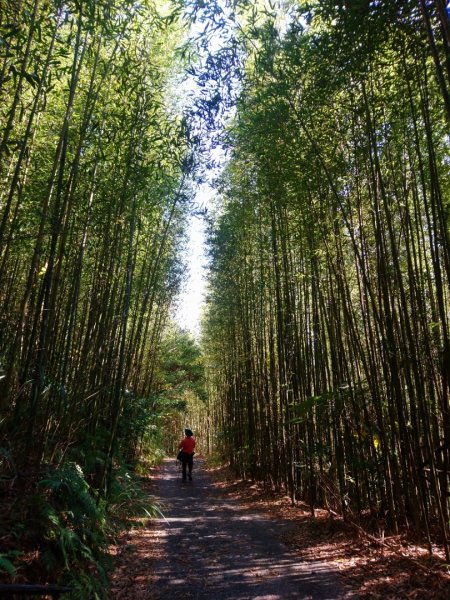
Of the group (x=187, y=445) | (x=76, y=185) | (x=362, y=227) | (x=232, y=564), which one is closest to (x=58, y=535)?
(x=232, y=564)

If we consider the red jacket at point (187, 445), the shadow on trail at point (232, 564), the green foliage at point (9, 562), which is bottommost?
the shadow on trail at point (232, 564)

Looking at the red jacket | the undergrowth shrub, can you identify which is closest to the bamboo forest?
the undergrowth shrub

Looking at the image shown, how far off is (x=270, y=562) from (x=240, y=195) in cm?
518

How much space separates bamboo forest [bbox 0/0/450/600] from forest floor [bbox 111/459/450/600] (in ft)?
0.51

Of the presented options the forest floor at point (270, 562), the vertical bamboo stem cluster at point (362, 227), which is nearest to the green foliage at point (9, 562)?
the forest floor at point (270, 562)

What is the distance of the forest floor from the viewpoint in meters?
3.11

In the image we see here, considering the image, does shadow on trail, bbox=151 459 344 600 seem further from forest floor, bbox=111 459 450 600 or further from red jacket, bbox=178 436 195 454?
red jacket, bbox=178 436 195 454

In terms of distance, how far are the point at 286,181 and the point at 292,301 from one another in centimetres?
207

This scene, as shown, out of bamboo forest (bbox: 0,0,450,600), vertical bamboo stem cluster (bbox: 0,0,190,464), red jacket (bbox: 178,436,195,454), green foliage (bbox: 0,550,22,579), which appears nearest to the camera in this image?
green foliage (bbox: 0,550,22,579)

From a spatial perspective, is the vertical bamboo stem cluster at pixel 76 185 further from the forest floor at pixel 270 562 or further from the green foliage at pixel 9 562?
the forest floor at pixel 270 562

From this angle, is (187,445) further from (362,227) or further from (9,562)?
(9,562)

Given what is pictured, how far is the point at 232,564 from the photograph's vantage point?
376cm

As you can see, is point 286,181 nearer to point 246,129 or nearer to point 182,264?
point 246,129

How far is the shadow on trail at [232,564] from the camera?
3.15 m
